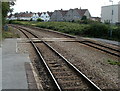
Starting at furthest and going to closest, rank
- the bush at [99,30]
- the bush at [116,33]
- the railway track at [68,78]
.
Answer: the bush at [99,30]
the bush at [116,33]
the railway track at [68,78]

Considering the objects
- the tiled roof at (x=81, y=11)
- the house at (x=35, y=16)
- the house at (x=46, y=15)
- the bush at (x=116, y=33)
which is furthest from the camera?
the house at (x=35, y=16)

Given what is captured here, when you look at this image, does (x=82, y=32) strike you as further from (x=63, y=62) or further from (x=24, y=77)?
(x=24, y=77)

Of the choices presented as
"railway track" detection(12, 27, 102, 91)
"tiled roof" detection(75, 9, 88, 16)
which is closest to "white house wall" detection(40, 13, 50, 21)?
"tiled roof" detection(75, 9, 88, 16)

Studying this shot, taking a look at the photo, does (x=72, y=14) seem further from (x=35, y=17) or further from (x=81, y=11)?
(x=35, y=17)

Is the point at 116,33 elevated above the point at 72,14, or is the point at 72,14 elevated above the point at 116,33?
the point at 72,14

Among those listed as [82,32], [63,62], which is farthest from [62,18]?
[63,62]

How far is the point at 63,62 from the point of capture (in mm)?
12148

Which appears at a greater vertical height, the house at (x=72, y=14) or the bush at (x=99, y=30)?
the house at (x=72, y=14)

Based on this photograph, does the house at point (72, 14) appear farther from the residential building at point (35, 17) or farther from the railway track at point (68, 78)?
the railway track at point (68, 78)

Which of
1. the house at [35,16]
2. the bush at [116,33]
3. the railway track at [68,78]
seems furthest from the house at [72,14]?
the railway track at [68,78]

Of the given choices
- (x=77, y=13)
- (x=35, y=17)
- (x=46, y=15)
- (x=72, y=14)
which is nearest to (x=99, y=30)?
(x=77, y=13)

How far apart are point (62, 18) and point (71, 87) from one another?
11955cm

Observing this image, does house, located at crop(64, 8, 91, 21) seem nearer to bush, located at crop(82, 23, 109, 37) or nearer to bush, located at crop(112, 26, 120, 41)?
bush, located at crop(82, 23, 109, 37)

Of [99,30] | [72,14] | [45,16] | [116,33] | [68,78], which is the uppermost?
[45,16]
